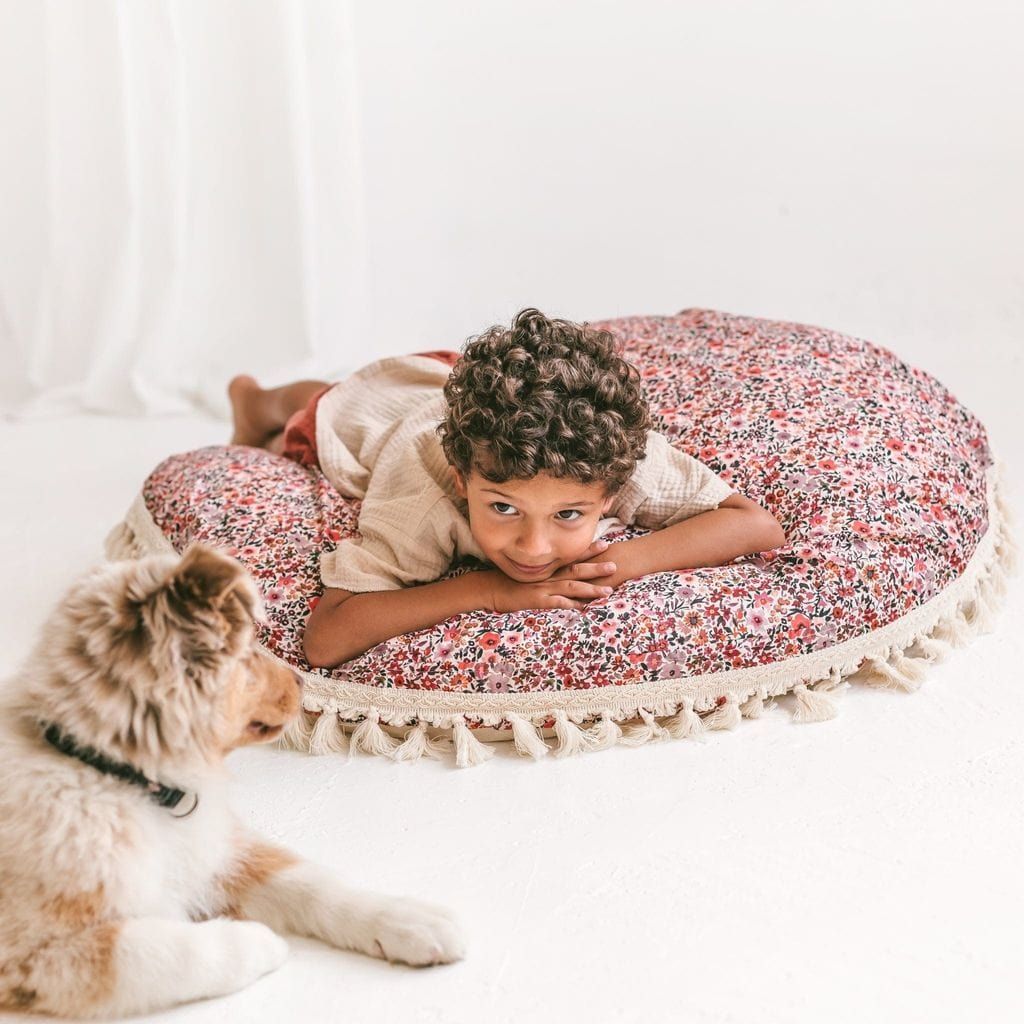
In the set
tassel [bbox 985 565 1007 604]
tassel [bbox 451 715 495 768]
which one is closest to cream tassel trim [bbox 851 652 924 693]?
tassel [bbox 985 565 1007 604]

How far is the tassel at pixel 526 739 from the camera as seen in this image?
8.36ft

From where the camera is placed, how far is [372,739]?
259cm

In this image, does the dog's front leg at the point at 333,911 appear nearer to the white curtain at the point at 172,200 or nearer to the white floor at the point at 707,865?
the white floor at the point at 707,865

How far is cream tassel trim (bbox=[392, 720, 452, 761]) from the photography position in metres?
2.57

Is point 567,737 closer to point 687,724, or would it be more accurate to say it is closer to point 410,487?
point 687,724

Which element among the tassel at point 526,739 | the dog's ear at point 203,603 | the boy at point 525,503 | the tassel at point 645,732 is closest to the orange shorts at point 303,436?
the boy at point 525,503

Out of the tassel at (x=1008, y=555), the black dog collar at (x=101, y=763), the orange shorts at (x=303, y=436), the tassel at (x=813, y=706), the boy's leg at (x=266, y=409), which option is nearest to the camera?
the black dog collar at (x=101, y=763)

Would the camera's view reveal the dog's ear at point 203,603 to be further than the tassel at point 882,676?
No

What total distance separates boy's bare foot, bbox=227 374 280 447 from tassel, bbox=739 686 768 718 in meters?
1.63

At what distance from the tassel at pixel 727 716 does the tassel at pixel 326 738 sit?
691 millimetres

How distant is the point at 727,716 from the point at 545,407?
2.21 feet

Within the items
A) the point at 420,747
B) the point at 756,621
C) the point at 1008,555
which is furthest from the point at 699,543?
the point at 1008,555

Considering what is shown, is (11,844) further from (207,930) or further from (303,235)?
(303,235)

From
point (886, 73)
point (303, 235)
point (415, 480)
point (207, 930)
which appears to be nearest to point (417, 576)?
point (415, 480)
